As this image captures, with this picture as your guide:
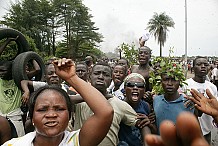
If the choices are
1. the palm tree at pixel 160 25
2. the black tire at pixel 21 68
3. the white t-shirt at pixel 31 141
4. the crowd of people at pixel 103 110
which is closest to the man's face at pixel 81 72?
the crowd of people at pixel 103 110

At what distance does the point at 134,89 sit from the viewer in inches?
124

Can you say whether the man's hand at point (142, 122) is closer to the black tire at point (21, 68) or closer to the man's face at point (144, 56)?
the black tire at point (21, 68)

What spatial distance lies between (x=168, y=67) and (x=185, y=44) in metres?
18.0

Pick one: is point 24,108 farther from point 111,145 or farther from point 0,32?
point 111,145

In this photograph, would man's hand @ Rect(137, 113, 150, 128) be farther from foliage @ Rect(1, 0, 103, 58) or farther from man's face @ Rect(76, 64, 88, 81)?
foliage @ Rect(1, 0, 103, 58)

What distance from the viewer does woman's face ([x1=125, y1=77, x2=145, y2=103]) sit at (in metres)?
3.13

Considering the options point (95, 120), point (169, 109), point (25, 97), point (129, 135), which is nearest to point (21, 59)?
point (25, 97)

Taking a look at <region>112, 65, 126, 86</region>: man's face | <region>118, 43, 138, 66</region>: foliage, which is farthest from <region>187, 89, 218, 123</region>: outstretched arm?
<region>118, 43, 138, 66</region>: foliage

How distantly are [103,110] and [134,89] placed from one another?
1.44 metres

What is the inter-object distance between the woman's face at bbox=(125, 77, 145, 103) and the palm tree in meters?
44.2

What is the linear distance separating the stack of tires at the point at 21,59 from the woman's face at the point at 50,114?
1958mm

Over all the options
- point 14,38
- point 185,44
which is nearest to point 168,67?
point 14,38

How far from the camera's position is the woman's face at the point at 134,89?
3.13m

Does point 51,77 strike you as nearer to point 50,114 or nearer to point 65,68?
point 65,68
